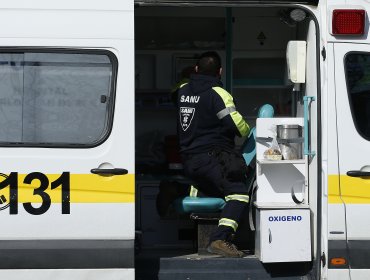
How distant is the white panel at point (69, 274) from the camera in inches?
197

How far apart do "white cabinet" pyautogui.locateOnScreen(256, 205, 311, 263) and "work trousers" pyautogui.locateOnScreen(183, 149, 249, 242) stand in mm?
277

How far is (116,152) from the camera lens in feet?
16.7

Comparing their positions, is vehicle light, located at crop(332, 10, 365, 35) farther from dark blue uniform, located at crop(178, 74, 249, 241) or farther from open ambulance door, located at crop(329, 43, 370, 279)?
dark blue uniform, located at crop(178, 74, 249, 241)

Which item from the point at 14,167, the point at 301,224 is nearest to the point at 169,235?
the point at 301,224

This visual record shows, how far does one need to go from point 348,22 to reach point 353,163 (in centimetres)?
94

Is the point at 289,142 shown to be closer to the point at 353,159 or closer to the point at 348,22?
the point at 353,159

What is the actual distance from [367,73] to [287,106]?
176 centimetres

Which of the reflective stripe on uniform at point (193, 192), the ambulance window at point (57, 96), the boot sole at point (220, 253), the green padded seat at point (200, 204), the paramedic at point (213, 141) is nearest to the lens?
the ambulance window at point (57, 96)

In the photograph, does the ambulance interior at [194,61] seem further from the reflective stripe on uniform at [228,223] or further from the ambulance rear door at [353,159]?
the ambulance rear door at [353,159]

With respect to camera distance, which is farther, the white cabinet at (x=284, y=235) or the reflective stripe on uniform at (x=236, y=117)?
the reflective stripe on uniform at (x=236, y=117)

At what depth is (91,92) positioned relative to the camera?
5.20 meters

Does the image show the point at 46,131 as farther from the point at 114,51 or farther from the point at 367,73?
the point at 367,73

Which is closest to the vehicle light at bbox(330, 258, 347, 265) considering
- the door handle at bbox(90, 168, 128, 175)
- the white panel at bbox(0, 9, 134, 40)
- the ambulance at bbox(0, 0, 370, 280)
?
the ambulance at bbox(0, 0, 370, 280)

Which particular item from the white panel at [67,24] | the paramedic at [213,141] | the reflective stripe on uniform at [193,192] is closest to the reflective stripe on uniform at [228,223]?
the paramedic at [213,141]
